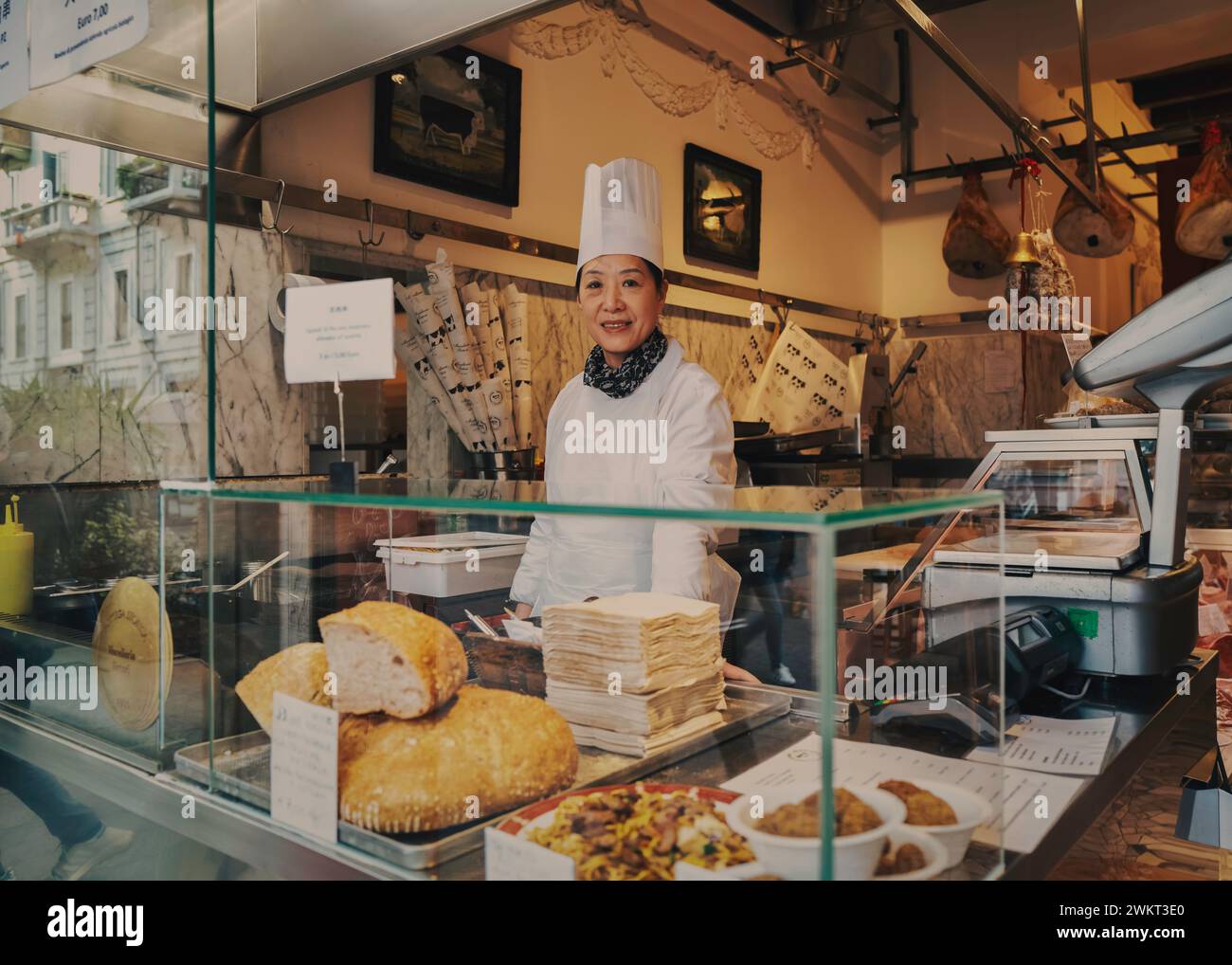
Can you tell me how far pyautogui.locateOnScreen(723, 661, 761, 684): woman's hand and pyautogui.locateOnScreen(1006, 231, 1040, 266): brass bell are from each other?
4.10 meters

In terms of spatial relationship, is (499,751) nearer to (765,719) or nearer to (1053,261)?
(765,719)

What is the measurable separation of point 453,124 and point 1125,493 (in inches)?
101

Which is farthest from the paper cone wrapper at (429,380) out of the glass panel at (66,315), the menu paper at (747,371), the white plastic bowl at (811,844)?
the white plastic bowl at (811,844)

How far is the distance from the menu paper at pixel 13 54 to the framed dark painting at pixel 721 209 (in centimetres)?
326

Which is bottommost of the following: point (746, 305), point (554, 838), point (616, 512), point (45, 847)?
point (45, 847)

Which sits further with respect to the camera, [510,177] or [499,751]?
[510,177]

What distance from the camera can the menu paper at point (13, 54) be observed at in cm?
144

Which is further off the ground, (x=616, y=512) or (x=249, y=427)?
(x=249, y=427)

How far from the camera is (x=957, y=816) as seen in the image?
0.77 metres

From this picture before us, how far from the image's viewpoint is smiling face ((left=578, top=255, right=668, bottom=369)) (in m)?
2.35

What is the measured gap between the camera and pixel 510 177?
3.55 meters
